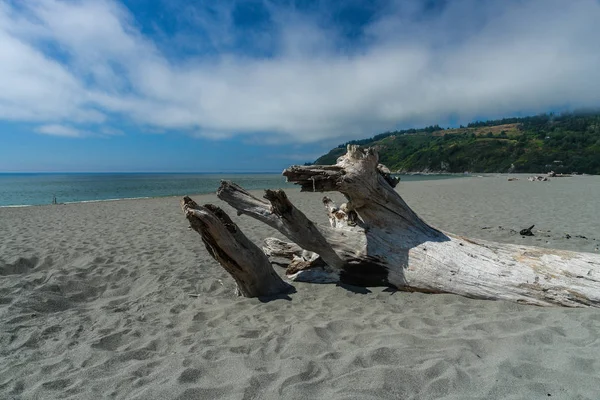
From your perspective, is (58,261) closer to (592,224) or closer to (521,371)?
(521,371)

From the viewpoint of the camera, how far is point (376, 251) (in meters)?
5.03

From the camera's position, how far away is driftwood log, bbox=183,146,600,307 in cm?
404

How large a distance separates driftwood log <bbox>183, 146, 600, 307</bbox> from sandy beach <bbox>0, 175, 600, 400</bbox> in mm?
228

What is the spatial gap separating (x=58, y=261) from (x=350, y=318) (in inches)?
248

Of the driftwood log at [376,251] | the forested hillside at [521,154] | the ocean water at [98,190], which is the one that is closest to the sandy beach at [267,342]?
the driftwood log at [376,251]

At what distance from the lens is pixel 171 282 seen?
5707mm

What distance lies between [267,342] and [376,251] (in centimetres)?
231

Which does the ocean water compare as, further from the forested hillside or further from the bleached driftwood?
the forested hillside

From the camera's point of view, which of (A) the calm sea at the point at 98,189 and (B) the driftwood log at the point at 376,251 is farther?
(A) the calm sea at the point at 98,189

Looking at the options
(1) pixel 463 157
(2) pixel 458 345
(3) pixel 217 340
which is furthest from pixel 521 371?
(1) pixel 463 157

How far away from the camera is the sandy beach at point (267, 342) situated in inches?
99.3

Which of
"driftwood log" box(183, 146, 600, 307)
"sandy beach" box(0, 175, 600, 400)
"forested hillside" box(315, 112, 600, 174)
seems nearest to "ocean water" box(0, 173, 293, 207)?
"sandy beach" box(0, 175, 600, 400)

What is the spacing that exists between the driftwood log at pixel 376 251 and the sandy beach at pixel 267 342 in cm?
23

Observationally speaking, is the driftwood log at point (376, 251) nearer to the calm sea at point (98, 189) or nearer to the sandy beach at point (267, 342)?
the sandy beach at point (267, 342)
